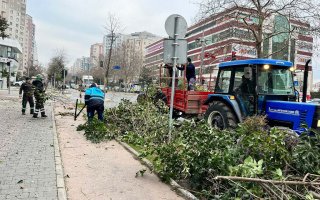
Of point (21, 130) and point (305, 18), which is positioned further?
point (305, 18)

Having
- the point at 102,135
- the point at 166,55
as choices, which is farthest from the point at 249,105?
the point at 102,135

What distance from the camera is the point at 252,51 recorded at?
22.9m

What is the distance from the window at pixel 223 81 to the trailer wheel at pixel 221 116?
56 centimetres

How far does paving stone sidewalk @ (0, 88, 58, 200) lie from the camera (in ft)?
16.4

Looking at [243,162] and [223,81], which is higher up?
[223,81]

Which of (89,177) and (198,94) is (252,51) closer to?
(198,94)

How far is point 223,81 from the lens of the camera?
9.84 metres

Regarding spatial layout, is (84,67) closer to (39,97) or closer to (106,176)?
(39,97)

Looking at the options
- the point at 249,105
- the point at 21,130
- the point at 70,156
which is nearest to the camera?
the point at 70,156

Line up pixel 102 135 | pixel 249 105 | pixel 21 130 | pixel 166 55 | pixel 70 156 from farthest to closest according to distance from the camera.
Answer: pixel 21 130
pixel 102 135
pixel 249 105
pixel 166 55
pixel 70 156

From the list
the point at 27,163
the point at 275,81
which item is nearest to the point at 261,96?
the point at 275,81

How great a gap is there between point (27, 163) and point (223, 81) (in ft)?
19.5

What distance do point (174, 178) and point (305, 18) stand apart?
1752cm

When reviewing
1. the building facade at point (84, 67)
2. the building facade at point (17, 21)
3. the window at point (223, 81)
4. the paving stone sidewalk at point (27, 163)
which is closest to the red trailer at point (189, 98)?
the window at point (223, 81)
